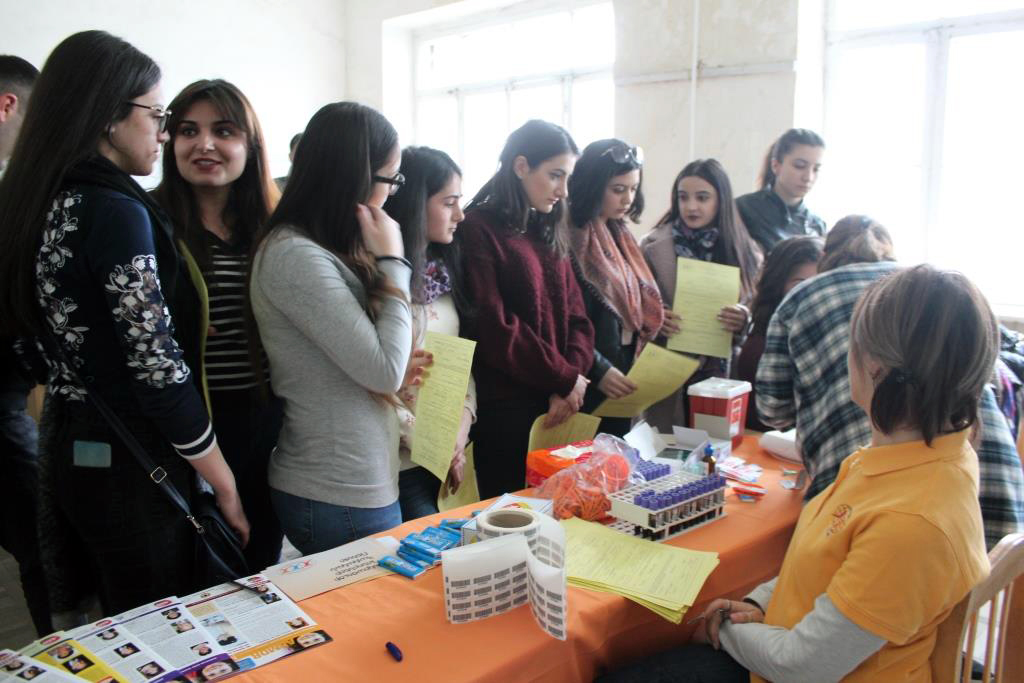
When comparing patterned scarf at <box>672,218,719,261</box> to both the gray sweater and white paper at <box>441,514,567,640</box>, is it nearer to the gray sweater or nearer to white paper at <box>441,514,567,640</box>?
the gray sweater

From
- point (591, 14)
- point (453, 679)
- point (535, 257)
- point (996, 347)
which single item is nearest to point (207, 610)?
point (453, 679)

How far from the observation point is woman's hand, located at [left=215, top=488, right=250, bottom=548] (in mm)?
1347

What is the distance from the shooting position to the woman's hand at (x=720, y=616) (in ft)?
3.89

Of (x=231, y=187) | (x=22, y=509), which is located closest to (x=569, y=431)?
(x=231, y=187)

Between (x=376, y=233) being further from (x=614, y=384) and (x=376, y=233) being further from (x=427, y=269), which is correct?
(x=614, y=384)

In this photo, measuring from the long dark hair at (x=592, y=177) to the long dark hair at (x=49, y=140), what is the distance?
4.55 feet

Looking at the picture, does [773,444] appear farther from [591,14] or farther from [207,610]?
[591,14]

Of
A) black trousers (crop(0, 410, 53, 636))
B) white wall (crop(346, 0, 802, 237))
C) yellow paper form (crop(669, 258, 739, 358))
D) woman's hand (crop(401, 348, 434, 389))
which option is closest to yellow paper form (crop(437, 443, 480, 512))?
woman's hand (crop(401, 348, 434, 389))

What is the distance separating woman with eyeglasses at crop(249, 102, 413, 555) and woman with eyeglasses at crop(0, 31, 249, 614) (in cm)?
17

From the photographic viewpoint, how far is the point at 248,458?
150cm

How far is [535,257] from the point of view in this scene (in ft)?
6.86

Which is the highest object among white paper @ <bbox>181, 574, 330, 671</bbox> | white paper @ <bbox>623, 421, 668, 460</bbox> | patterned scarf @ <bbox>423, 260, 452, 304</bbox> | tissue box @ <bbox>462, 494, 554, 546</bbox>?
patterned scarf @ <bbox>423, 260, 452, 304</bbox>

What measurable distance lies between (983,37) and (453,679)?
13.6 ft

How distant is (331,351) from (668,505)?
2.17 ft
